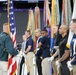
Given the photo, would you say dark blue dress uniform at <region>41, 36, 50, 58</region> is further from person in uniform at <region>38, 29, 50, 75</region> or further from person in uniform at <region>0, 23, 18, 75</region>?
person in uniform at <region>0, 23, 18, 75</region>

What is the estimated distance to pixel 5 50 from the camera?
740cm

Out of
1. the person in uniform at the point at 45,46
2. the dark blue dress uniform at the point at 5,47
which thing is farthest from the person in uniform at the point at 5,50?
the person in uniform at the point at 45,46

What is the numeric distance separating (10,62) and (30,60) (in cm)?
363

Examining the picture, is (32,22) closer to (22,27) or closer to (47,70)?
(47,70)

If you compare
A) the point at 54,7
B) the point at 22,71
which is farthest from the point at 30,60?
the point at 54,7

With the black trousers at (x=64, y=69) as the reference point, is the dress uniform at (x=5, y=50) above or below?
above

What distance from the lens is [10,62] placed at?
768 cm

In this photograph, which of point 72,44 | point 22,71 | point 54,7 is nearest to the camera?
point 72,44

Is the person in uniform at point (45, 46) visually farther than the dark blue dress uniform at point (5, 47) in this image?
Yes

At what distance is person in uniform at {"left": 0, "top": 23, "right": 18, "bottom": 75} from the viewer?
23.8ft

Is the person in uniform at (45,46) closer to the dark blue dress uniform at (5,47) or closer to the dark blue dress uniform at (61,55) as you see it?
the dark blue dress uniform at (61,55)

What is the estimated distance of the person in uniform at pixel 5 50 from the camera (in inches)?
286

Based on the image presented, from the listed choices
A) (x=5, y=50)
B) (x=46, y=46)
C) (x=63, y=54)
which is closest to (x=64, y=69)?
(x=63, y=54)

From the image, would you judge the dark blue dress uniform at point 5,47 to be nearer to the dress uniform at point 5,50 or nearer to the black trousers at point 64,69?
the dress uniform at point 5,50
